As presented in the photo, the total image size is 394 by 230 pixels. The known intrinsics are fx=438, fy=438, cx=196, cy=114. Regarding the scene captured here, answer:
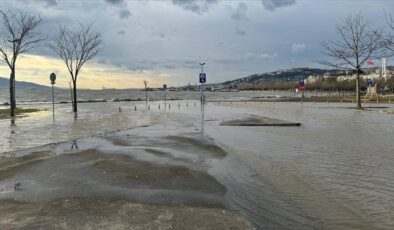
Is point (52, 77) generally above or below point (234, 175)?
above

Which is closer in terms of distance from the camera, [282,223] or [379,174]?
[282,223]

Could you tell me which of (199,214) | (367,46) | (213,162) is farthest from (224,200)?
(367,46)

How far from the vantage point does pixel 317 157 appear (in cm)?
1319

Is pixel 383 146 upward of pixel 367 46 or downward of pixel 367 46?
downward

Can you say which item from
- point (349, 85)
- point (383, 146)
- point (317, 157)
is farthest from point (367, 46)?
point (349, 85)

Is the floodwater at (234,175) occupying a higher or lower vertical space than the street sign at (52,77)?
lower

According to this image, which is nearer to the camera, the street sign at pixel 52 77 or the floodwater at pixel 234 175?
the floodwater at pixel 234 175

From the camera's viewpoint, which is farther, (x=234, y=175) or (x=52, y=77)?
(x=52, y=77)

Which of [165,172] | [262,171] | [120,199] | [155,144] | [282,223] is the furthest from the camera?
[155,144]

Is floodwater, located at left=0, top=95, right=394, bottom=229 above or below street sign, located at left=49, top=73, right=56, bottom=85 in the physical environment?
below

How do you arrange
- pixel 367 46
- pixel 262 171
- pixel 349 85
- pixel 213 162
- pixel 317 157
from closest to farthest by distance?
1. pixel 262 171
2. pixel 213 162
3. pixel 317 157
4. pixel 367 46
5. pixel 349 85

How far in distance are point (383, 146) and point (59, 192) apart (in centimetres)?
1177

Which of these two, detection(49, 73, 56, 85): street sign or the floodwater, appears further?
detection(49, 73, 56, 85): street sign

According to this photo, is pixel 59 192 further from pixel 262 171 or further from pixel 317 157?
pixel 317 157
